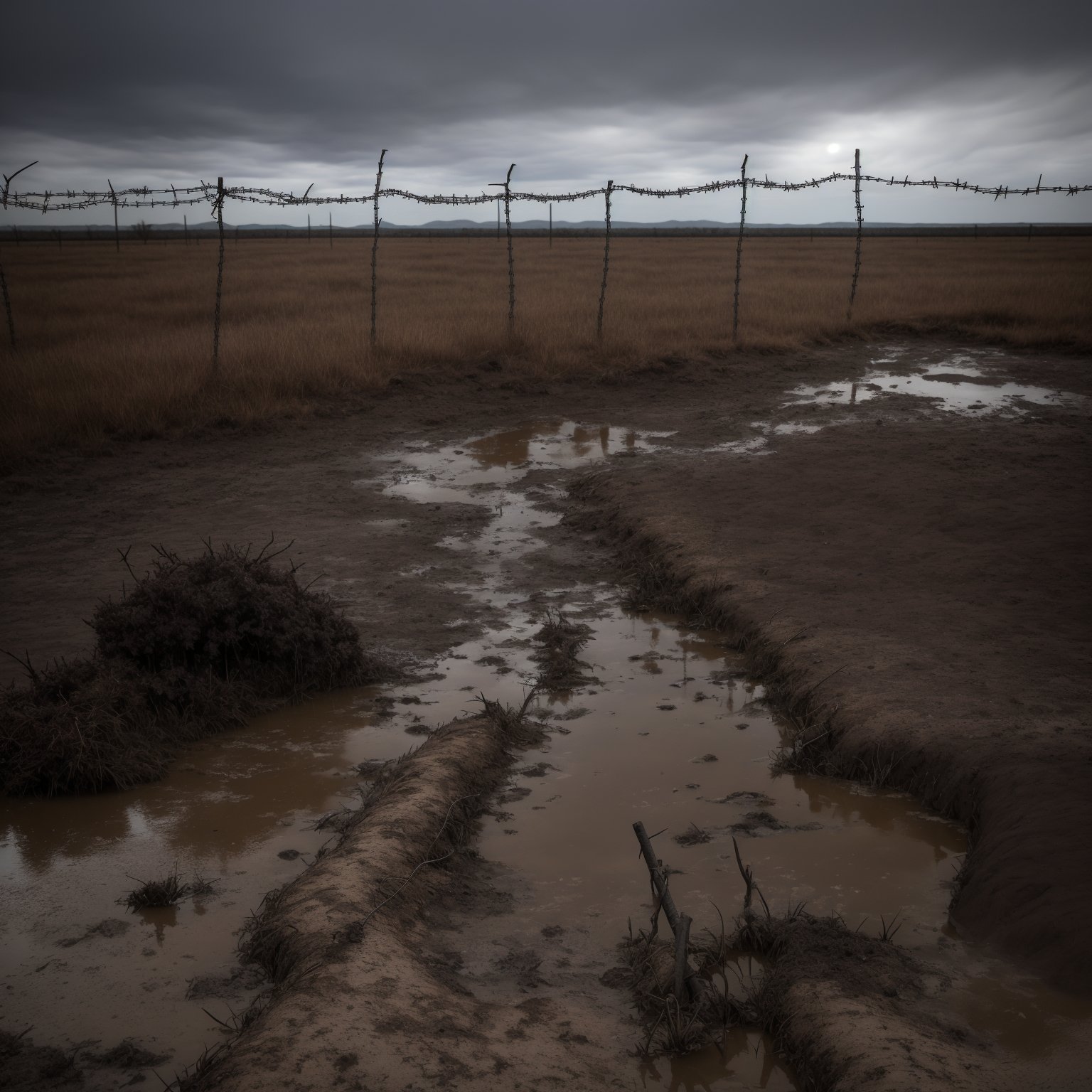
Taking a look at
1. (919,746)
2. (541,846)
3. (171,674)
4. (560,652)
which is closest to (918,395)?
(560,652)

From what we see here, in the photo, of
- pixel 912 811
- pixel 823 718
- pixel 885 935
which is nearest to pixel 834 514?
pixel 823 718

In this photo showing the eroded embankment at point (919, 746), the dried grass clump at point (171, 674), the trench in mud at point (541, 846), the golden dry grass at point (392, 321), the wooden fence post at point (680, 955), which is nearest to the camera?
the wooden fence post at point (680, 955)

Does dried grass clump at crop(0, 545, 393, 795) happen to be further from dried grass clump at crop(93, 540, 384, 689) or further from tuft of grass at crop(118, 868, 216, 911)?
tuft of grass at crop(118, 868, 216, 911)

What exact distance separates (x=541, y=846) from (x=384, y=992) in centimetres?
117

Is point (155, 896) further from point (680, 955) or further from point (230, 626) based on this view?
point (680, 955)

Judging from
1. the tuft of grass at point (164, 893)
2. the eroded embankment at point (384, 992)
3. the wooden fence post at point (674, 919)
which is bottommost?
the tuft of grass at point (164, 893)

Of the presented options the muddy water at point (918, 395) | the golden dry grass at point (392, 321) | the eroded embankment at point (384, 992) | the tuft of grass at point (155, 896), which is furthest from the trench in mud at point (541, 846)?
the golden dry grass at point (392, 321)

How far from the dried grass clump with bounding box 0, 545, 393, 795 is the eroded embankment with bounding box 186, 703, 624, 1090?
4.59 feet

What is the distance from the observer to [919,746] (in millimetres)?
4098

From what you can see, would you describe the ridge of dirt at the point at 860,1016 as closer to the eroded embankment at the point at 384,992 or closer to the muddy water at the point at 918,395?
the eroded embankment at the point at 384,992

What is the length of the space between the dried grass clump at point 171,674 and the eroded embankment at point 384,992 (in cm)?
140

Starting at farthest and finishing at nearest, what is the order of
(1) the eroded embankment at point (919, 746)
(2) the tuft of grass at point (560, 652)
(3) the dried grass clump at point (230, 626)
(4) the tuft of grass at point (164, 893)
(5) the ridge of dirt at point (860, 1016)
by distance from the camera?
(2) the tuft of grass at point (560, 652) < (3) the dried grass clump at point (230, 626) < (4) the tuft of grass at point (164, 893) < (1) the eroded embankment at point (919, 746) < (5) the ridge of dirt at point (860, 1016)

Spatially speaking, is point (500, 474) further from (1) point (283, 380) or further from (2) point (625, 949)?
(2) point (625, 949)

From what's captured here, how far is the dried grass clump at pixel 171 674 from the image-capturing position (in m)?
4.20
